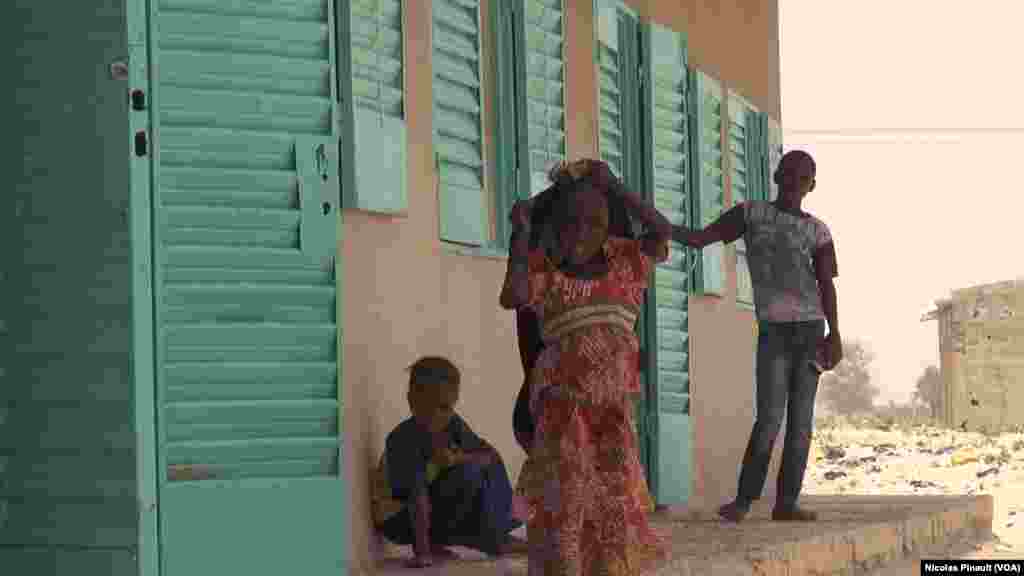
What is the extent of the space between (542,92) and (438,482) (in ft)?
8.03

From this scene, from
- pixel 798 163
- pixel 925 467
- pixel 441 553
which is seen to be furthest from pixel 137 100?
pixel 925 467

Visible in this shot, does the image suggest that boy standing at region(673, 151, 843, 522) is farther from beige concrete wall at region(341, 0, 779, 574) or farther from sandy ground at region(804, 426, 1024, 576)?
sandy ground at region(804, 426, 1024, 576)

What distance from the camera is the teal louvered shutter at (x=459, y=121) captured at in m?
7.94

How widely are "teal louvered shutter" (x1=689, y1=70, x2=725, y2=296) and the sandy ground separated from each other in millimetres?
2831

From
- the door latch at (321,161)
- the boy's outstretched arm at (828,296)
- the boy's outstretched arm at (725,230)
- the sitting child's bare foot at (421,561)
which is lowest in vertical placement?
the sitting child's bare foot at (421,561)

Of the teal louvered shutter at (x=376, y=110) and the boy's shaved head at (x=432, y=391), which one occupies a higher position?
the teal louvered shutter at (x=376, y=110)

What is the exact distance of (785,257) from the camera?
356 inches

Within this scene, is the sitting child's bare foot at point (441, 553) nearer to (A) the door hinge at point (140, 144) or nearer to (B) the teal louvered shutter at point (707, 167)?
Answer: (A) the door hinge at point (140, 144)

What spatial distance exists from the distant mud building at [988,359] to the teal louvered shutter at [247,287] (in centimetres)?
2584

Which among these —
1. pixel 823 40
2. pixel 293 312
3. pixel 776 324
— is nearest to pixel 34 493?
pixel 293 312

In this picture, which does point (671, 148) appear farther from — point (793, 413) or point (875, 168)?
point (875, 168)

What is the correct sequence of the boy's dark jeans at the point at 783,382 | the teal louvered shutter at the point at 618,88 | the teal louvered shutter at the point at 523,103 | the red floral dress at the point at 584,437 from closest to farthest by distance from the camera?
the red floral dress at the point at 584,437 < the teal louvered shutter at the point at 523,103 < the boy's dark jeans at the point at 783,382 < the teal louvered shutter at the point at 618,88

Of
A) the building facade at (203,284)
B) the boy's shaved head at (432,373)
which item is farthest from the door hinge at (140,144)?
the boy's shaved head at (432,373)

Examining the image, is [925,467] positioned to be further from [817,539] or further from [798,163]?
[817,539]
